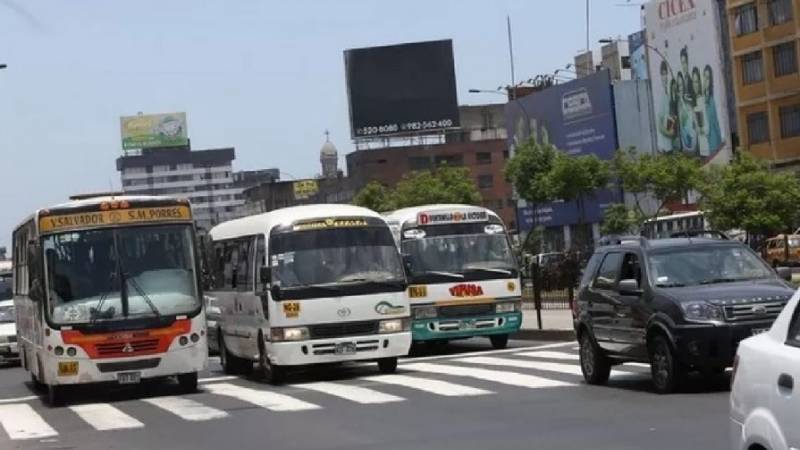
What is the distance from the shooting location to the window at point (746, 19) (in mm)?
70938

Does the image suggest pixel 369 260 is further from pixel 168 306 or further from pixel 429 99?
pixel 429 99

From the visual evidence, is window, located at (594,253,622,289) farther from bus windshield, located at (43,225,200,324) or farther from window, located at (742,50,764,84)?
window, located at (742,50,764,84)

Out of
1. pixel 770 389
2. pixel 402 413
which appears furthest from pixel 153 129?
pixel 770 389

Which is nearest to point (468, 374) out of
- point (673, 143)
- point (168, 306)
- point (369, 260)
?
point (369, 260)

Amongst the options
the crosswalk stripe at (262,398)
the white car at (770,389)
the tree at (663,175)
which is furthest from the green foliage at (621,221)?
the white car at (770,389)

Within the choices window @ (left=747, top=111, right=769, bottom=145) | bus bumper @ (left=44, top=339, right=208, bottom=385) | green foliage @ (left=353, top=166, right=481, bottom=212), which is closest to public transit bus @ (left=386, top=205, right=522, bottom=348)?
bus bumper @ (left=44, top=339, right=208, bottom=385)

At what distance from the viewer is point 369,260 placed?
22688mm

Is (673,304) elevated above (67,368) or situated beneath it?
elevated above

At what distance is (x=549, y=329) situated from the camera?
30.5 m

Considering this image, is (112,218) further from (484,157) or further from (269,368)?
(484,157)

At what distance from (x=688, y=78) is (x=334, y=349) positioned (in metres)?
61.9

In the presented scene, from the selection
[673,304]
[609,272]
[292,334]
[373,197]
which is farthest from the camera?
[373,197]

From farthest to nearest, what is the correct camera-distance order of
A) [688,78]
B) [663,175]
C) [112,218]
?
[688,78], [663,175], [112,218]

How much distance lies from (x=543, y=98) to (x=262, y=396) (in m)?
80.7
